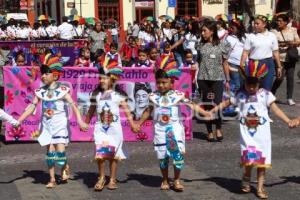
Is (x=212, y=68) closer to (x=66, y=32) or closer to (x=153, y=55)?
(x=153, y=55)

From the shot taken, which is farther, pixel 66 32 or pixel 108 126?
pixel 66 32

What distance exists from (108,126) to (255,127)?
5.44 ft

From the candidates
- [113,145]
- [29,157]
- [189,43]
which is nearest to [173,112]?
[113,145]

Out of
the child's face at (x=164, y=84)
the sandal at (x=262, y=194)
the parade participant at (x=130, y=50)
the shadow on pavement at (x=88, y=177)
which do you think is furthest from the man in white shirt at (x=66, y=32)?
the sandal at (x=262, y=194)

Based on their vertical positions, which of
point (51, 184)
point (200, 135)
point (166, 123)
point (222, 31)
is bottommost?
point (200, 135)

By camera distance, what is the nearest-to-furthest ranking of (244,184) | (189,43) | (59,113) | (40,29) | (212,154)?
(244,184) < (59,113) < (212,154) < (189,43) < (40,29)

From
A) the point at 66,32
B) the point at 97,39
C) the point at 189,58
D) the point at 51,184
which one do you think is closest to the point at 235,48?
the point at 189,58

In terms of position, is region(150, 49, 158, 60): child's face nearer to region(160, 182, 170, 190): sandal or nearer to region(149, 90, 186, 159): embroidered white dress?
region(149, 90, 186, 159): embroidered white dress

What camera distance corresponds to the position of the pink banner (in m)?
10.3

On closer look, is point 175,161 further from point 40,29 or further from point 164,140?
point 40,29

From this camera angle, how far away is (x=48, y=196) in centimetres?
714

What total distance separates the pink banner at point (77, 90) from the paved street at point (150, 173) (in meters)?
0.23

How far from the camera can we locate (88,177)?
802 centimetres

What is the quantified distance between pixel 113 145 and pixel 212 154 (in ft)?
7.40
